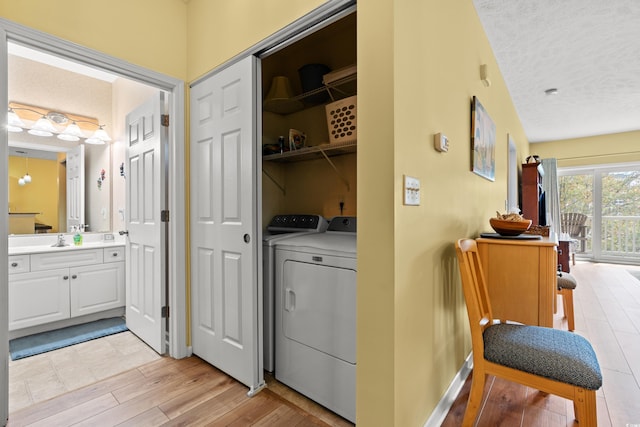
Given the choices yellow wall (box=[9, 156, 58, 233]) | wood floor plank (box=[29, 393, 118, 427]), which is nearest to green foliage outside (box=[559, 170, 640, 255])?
wood floor plank (box=[29, 393, 118, 427])

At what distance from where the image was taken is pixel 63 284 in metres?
2.79

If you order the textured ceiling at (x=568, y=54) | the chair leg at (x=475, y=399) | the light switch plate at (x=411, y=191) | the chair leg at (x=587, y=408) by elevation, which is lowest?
the chair leg at (x=475, y=399)

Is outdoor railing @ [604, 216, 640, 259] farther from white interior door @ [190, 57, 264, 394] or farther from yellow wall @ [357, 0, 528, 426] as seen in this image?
white interior door @ [190, 57, 264, 394]

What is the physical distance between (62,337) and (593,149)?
28.3ft

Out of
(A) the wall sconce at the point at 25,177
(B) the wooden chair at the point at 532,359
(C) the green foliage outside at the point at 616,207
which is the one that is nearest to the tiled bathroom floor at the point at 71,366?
(A) the wall sconce at the point at 25,177

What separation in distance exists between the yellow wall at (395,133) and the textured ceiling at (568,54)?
13.6 inches

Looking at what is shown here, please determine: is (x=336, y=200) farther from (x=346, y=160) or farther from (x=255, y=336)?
(x=255, y=336)

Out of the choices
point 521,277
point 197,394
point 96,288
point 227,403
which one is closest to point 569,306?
point 521,277

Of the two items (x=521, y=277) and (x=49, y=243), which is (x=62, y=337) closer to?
(x=49, y=243)

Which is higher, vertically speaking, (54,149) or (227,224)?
(54,149)

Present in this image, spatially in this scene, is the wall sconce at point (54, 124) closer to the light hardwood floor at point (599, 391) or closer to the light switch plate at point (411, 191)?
the light switch plate at point (411, 191)

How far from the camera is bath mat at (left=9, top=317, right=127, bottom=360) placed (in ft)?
7.74

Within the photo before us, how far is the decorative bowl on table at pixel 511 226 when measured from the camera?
1995 mm

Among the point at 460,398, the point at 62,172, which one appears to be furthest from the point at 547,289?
the point at 62,172
